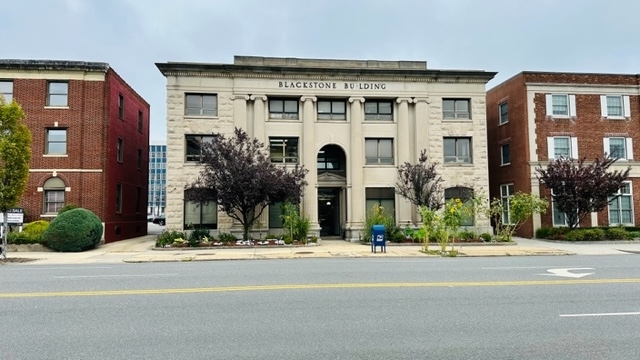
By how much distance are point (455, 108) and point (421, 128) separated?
285 centimetres

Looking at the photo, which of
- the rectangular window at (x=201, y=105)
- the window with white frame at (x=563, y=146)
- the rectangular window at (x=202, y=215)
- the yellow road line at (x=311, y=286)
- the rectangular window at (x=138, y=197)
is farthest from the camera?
the rectangular window at (x=138, y=197)

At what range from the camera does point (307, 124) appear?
91.6 ft

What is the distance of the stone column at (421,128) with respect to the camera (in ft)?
93.7

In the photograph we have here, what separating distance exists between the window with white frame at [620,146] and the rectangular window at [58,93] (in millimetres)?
32658

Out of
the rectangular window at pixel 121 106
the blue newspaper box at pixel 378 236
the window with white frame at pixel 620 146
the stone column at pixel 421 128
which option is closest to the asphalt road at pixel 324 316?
the blue newspaper box at pixel 378 236

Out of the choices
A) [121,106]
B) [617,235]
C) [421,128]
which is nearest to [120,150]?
[121,106]

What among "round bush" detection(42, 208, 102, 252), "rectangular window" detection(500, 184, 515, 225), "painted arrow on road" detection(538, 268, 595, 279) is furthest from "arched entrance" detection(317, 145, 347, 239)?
"painted arrow on road" detection(538, 268, 595, 279)

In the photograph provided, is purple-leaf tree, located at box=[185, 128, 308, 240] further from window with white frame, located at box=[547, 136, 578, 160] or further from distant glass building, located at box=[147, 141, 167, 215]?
distant glass building, located at box=[147, 141, 167, 215]

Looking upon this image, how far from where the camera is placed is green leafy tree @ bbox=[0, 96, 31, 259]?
18266 mm

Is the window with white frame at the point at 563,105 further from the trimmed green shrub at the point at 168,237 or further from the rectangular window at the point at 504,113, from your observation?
the trimmed green shrub at the point at 168,237

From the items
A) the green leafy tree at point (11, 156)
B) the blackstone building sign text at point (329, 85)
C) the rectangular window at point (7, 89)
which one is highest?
the blackstone building sign text at point (329, 85)

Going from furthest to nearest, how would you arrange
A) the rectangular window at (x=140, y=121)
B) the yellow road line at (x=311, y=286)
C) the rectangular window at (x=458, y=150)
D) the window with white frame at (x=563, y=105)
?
the rectangular window at (x=140, y=121) < the window with white frame at (x=563, y=105) < the rectangular window at (x=458, y=150) < the yellow road line at (x=311, y=286)

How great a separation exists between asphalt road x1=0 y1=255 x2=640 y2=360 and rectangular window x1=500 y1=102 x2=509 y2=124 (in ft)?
68.6

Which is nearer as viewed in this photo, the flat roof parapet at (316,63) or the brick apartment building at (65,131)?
the brick apartment building at (65,131)
